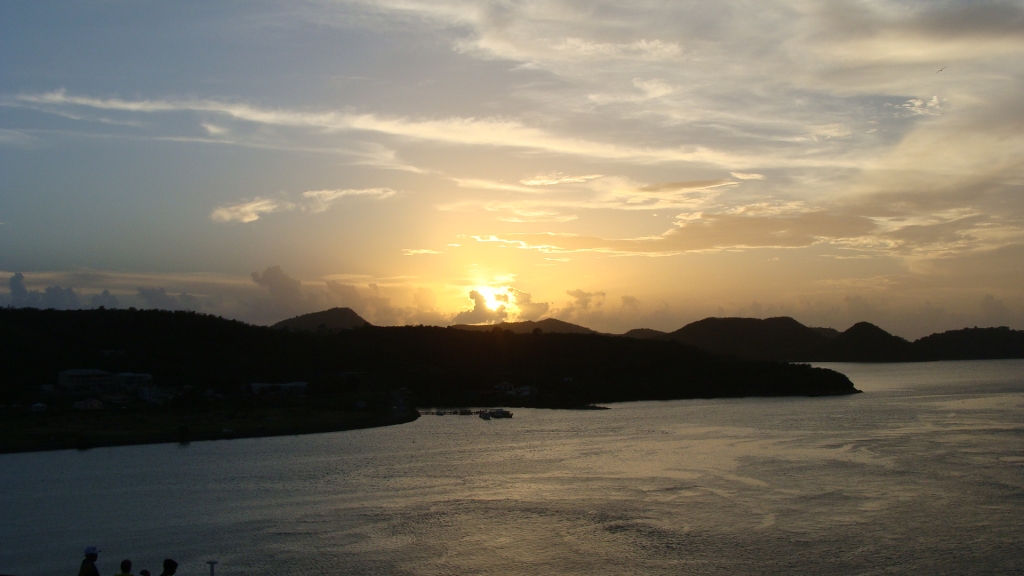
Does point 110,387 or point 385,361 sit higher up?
point 385,361

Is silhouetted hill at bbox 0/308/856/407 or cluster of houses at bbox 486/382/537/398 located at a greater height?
silhouetted hill at bbox 0/308/856/407

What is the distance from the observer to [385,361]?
292 feet

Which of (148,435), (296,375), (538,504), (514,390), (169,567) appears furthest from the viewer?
(514,390)

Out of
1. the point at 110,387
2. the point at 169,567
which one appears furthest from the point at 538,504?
the point at 110,387

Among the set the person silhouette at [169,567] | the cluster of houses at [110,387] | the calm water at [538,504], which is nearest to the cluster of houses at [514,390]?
the cluster of houses at [110,387]

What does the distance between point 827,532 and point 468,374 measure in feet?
221

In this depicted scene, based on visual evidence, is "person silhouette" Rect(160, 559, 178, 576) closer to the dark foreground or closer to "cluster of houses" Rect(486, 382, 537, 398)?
the dark foreground

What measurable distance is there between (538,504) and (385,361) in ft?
214

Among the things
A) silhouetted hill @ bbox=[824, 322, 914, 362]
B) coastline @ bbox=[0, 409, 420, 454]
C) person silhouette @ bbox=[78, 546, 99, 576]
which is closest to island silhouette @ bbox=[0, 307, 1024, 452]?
coastline @ bbox=[0, 409, 420, 454]

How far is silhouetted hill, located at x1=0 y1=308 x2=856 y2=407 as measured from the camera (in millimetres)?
71750

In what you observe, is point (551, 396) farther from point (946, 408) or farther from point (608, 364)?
point (946, 408)

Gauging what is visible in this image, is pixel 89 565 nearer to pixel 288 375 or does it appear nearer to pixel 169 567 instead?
pixel 169 567

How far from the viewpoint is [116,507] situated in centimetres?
2639

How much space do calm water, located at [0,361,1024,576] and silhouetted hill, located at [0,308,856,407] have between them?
31.2m
